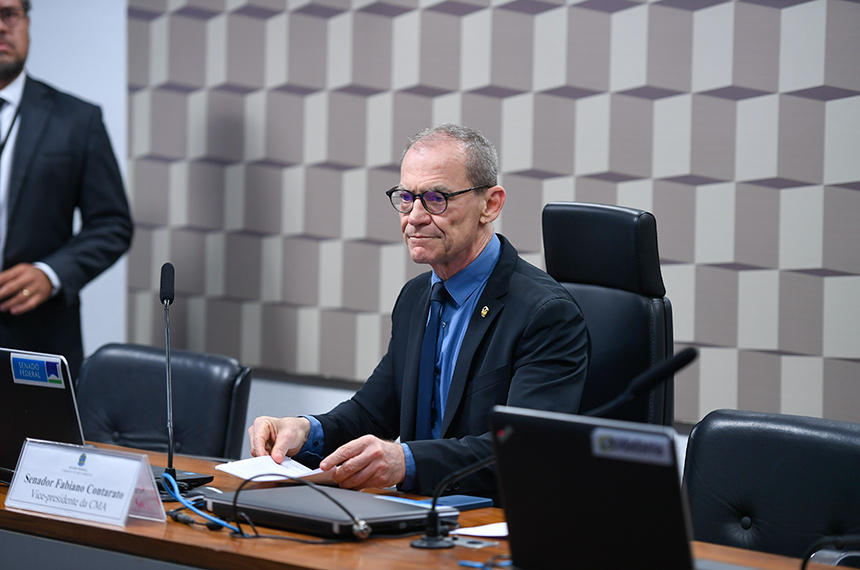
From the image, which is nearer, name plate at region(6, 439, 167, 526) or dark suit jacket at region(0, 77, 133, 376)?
name plate at region(6, 439, 167, 526)


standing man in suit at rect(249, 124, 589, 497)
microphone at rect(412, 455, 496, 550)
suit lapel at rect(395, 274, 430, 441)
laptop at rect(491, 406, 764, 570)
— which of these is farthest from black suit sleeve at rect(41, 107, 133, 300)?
laptop at rect(491, 406, 764, 570)

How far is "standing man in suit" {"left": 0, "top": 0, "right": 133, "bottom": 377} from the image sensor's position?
3248mm

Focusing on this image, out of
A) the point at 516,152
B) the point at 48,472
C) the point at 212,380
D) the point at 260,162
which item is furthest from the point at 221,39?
the point at 48,472

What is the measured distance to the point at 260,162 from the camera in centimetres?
362

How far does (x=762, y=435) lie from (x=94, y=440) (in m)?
1.85

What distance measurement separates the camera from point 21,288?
314cm

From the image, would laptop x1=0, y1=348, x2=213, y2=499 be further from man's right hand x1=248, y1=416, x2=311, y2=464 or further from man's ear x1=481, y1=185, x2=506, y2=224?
man's ear x1=481, y1=185, x2=506, y2=224

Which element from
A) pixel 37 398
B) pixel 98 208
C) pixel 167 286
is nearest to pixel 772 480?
pixel 167 286

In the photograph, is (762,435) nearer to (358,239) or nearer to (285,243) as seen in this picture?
(358,239)

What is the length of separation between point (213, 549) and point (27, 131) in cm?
246

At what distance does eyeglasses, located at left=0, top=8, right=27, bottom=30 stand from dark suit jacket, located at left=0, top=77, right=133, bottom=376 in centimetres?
21

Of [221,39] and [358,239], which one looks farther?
[221,39]

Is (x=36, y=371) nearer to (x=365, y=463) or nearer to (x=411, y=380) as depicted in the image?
(x=365, y=463)

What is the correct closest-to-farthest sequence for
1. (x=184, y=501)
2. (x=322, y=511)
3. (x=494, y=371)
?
(x=322, y=511) → (x=184, y=501) → (x=494, y=371)
